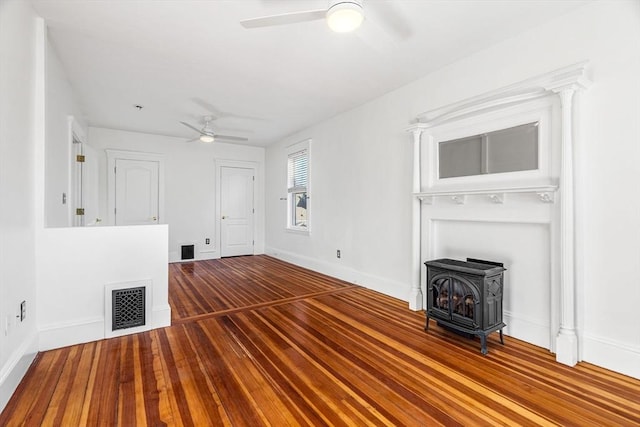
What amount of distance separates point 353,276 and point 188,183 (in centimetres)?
433

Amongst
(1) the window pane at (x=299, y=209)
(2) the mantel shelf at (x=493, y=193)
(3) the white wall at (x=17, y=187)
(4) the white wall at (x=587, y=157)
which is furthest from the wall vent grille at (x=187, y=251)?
(2) the mantel shelf at (x=493, y=193)

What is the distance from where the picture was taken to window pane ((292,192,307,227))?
20.5 feet

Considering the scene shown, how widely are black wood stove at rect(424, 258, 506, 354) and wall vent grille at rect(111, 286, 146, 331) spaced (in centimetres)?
271

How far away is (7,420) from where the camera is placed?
5.51ft

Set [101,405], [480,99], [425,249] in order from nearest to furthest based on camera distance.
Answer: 1. [101,405]
2. [480,99]
3. [425,249]

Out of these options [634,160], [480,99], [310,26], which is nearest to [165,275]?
[310,26]

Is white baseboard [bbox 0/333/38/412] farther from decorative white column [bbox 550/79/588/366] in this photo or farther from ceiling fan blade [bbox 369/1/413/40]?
decorative white column [bbox 550/79/588/366]

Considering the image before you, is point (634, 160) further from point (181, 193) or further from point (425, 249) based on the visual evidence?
point (181, 193)

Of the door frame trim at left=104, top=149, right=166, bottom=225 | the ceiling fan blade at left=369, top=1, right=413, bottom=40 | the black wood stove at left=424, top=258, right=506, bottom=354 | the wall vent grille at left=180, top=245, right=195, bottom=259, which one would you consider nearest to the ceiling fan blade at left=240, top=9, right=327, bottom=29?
the ceiling fan blade at left=369, top=1, right=413, bottom=40

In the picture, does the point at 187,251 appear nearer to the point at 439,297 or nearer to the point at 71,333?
the point at 71,333

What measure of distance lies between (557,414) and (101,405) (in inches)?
103

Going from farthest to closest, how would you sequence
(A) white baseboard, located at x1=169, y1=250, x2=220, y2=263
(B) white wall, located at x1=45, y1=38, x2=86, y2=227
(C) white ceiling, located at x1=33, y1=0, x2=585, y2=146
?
(A) white baseboard, located at x1=169, y1=250, x2=220, y2=263
(B) white wall, located at x1=45, y1=38, x2=86, y2=227
(C) white ceiling, located at x1=33, y1=0, x2=585, y2=146

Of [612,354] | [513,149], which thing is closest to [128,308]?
[513,149]

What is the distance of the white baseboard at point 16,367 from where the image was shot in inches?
70.9
